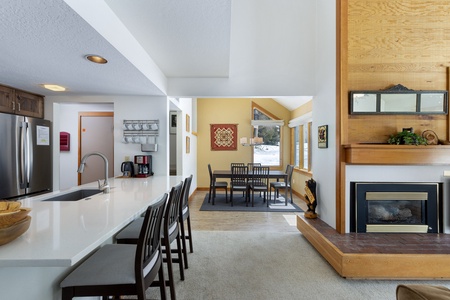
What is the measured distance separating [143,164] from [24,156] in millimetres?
1427

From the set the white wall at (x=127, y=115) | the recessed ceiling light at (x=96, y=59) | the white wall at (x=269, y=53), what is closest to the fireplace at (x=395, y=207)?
the white wall at (x=269, y=53)

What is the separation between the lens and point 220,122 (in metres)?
7.27

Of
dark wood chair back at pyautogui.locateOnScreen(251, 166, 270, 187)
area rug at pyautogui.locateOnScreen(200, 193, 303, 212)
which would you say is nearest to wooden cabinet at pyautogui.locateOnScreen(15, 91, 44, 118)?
area rug at pyautogui.locateOnScreen(200, 193, 303, 212)

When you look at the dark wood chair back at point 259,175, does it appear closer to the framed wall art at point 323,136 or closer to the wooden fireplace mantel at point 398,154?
the framed wall art at point 323,136

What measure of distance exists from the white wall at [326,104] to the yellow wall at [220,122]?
142 inches

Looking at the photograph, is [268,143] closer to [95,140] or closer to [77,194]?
[95,140]

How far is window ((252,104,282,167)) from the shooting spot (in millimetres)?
7375

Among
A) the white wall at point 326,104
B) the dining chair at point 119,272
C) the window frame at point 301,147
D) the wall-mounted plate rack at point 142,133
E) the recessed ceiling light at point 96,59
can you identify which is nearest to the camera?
the dining chair at point 119,272

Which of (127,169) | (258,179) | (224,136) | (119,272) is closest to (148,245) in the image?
(119,272)

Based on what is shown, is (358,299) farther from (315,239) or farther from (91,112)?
(91,112)

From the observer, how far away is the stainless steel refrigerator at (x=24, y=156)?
8.88ft

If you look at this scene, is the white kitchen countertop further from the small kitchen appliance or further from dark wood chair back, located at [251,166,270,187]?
dark wood chair back, located at [251,166,270,187]

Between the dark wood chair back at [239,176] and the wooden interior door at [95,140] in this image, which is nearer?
the wooden interior door at [95,140]

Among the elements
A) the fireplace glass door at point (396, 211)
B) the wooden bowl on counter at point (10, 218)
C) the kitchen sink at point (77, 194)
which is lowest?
the fireplace glass door at point (396, 211)
